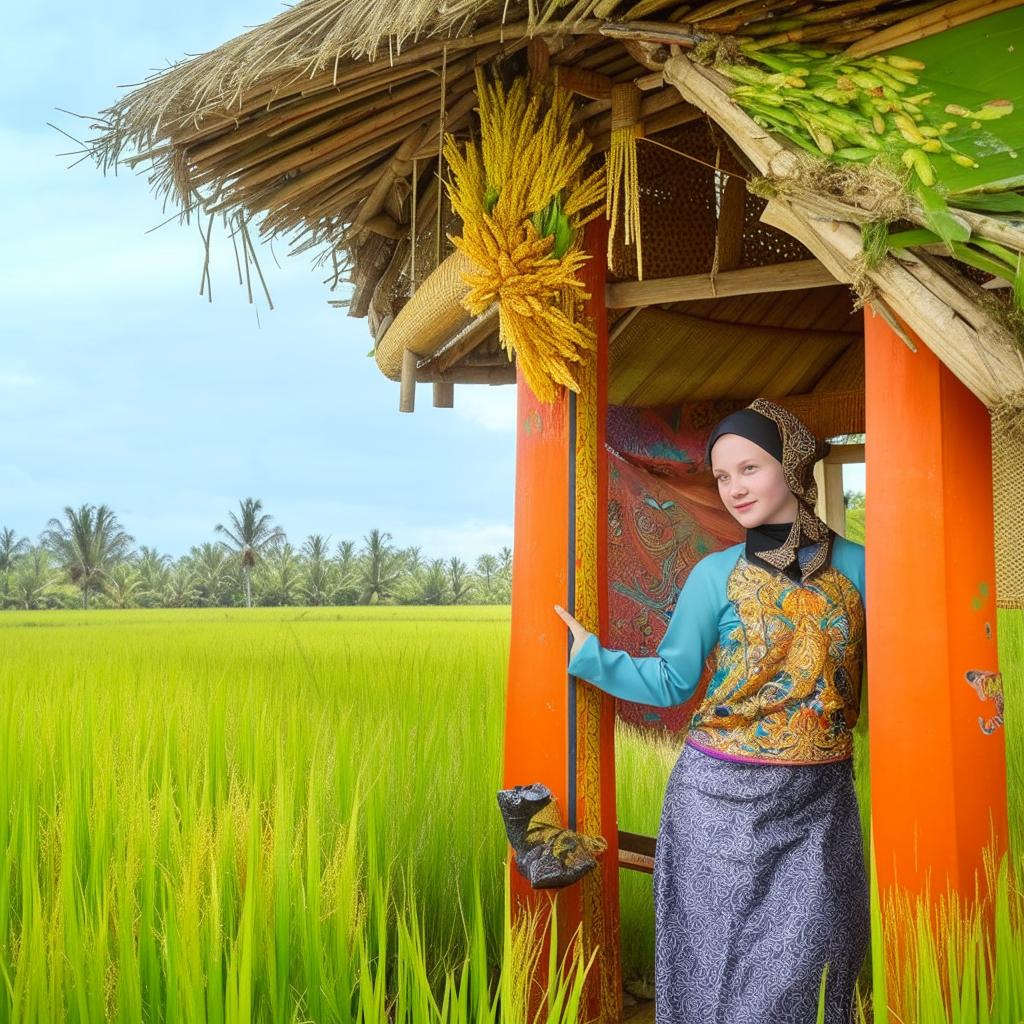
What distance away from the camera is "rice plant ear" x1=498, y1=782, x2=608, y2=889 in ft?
8.28

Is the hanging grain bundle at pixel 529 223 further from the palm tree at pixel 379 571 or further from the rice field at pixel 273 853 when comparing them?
the palm tree at pixel 379 571

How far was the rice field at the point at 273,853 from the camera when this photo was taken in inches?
68.1

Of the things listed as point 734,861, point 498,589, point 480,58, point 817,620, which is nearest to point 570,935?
point 734,861

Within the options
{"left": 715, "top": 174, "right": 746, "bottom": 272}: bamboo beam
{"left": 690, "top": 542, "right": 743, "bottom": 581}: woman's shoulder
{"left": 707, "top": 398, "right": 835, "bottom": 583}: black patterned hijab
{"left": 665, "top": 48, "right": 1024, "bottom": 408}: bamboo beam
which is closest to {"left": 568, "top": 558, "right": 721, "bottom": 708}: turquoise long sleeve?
{"left": 690, "top": 542, "right": 743, "bottom": 581}: woman's shoulder

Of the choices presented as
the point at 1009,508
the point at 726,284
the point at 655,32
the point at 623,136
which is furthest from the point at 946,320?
the point at 726,284

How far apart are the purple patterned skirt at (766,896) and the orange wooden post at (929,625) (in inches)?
7.0

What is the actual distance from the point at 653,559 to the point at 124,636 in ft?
16.9

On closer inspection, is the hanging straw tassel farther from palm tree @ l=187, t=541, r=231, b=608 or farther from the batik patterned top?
palm tree @ l=187, t=541, r=231, b=608

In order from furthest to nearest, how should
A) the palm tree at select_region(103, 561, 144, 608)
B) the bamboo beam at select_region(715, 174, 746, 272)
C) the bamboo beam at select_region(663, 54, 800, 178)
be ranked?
1. the palm tree at select_region(103, 561, 144, 608)
2. the bamboo beam at select_region(715, 174, 746, 272)
3. the bamboo beam at select_region(663, 54, 800, 178)

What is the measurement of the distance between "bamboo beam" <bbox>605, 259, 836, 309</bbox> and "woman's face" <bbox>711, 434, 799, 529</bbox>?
2.56 ft

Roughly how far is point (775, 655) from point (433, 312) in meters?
1.45

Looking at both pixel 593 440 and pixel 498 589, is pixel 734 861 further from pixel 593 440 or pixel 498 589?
pixel 498 589

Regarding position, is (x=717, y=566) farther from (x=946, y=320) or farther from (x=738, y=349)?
(x=738, y=349)

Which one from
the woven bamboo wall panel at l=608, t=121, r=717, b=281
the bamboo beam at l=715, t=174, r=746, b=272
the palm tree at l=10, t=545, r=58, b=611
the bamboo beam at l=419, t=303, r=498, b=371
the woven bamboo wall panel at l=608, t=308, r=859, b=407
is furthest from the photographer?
the palm tree at l=10, t=545, r=58, b=611
